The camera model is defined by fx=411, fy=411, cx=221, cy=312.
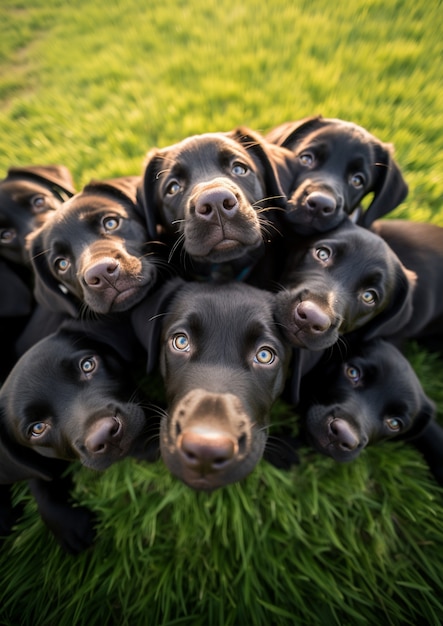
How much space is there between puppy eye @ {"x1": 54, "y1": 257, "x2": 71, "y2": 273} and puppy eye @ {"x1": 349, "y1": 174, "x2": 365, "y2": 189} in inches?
73.6

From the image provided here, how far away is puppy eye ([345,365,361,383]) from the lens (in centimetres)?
244

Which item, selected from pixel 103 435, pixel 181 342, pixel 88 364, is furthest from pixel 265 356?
pixel 88 364

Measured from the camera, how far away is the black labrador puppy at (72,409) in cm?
212

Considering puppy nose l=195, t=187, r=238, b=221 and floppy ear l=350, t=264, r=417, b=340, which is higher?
puppy nose l=195, t=187, r=238, b=221

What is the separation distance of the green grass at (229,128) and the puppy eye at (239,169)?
1761 millimetres

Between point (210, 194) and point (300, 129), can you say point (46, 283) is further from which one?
point (300, 129)

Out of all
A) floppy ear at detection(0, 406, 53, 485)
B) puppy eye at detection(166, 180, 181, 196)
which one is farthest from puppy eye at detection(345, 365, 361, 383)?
floppy ear at detection(0, 406, 53, 485)

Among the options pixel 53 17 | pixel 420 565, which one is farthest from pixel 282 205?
pixel 53 17

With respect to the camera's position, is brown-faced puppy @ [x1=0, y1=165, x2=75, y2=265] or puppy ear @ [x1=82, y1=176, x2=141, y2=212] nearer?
puppy ear @ [x1=82, y1=176, x2=141, y2=212]

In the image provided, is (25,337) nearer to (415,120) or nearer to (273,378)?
(273,378)

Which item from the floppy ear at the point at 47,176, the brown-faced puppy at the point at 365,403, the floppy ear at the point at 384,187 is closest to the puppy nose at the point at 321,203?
the floppy ear at the point at 384,187

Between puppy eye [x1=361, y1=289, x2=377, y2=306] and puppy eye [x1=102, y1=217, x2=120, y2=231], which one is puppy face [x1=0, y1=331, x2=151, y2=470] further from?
puppy eye [x1=361, y1=289, x2=377, y2=306]

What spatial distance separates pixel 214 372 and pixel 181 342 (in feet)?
0.91

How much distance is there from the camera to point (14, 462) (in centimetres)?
223
